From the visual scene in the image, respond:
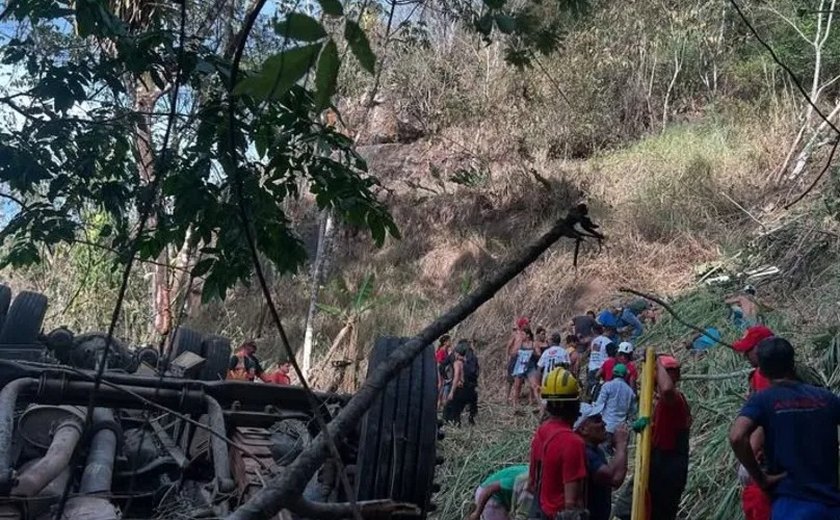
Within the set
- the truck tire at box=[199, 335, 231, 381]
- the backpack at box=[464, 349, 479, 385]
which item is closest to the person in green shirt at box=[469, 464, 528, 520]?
the truck tire at box=[199, 335, 231, 381]

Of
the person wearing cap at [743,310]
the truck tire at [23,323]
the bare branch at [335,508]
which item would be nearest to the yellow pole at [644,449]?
the bare branch at [335,508]

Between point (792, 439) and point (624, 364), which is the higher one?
point (624, 364)

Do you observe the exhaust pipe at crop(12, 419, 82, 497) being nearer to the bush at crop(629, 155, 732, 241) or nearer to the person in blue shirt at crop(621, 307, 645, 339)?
the person in blue shirt at crop(621, 307, 645, 339)

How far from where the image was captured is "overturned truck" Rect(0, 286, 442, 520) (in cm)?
442

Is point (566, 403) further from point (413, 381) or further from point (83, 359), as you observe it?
point (83, 359)

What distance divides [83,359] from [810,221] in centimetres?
1010

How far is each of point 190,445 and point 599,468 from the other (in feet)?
8.38

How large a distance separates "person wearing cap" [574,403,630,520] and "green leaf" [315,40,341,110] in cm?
387

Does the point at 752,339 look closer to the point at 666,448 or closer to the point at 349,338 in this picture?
the point at 666,448

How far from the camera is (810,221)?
13688 mm

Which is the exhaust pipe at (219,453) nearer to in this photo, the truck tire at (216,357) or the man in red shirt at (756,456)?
the man in red shirt at (756,456)

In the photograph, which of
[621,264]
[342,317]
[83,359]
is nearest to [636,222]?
[621,264]

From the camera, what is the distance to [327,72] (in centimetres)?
144

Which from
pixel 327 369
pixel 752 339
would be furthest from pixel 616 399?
pixel 327 369
